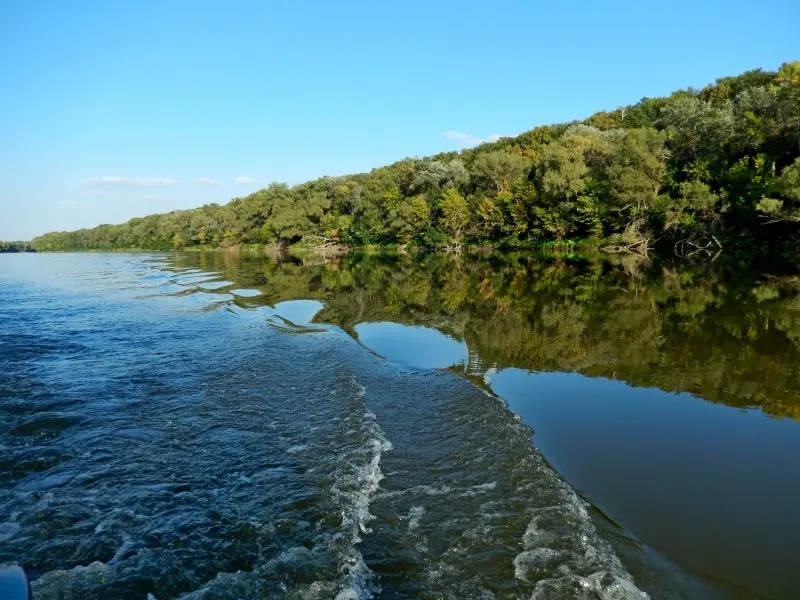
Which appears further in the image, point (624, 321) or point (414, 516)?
point (624, 321)

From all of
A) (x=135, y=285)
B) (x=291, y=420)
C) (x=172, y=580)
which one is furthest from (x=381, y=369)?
(x=135, y=285)

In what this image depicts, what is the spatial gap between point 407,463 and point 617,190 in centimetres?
5218

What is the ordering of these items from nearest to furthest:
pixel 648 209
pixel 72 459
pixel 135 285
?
1. pixel 72 459
2. pixel 135 285
3. pixel 648 209

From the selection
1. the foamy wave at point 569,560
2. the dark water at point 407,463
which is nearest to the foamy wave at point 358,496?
the dark water at point 407,463

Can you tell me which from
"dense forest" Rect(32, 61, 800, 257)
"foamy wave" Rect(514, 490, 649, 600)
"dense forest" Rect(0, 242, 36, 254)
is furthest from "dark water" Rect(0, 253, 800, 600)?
"dense forest" Rect(0, 242, 36, 254)

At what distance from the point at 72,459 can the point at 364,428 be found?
4057 mm

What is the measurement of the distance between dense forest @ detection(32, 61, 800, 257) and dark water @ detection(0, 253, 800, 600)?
3278cm

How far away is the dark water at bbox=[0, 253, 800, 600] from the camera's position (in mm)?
4168

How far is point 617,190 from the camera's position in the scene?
50.8 meters

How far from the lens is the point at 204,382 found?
9.96m

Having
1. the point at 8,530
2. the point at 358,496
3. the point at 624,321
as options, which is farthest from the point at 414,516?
the point at 624,321

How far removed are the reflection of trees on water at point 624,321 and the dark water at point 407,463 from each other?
0.39 ft

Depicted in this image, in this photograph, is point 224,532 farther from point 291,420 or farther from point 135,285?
point 135,285

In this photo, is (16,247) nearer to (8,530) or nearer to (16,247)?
(16,247)
